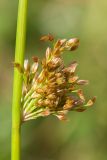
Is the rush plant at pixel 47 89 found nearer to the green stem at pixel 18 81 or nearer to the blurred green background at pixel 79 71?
the green stem at pixel 18 81

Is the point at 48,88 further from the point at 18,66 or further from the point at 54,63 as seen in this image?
the point at 18,66

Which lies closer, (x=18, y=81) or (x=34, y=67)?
(x=18, y=81)

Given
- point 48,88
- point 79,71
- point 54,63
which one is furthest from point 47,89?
point 79,71

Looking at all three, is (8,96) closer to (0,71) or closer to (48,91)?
(0,71)

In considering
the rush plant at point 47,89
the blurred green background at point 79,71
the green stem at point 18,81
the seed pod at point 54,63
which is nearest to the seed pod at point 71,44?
the rush plant at point 47,89

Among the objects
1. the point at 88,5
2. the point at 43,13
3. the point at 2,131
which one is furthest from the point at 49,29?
the point at 2,131

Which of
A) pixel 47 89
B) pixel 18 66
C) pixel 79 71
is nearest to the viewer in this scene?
pixel 18 66
